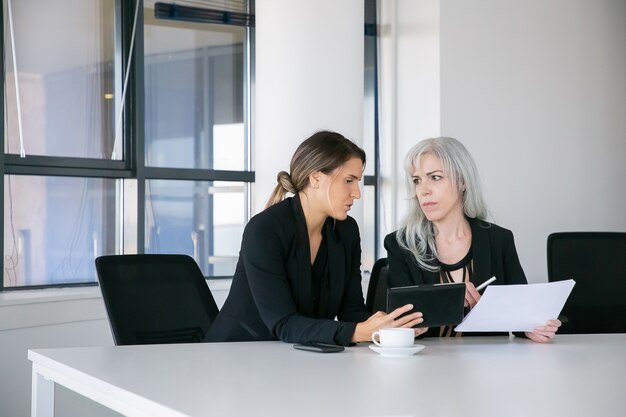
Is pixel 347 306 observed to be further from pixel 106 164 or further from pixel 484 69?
pixel 484 69

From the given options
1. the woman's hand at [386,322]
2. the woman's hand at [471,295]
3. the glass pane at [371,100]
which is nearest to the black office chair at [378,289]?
the woman's hand at [471,295]

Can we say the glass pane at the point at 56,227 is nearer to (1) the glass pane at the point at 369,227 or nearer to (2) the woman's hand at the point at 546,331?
(1) the glass pane at the point at 369,227

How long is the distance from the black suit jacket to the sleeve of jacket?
0.46 metres

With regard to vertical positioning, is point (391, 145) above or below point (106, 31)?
below

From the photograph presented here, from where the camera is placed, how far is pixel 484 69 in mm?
5449

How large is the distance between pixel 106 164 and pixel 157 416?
312cm

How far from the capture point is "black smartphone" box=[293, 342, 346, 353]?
2.46 metres

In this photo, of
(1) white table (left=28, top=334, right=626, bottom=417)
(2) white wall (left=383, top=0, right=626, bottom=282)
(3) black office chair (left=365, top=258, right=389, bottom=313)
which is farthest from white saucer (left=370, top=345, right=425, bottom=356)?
(2) white wall (left=383, top=0, right=626, bottom=282)

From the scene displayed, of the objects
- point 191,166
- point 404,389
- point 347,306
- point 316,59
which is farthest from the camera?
point 191,166

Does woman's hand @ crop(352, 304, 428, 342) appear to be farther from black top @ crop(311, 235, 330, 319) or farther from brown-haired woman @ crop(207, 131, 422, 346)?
black top @ crop(311, 235, 330, 319)

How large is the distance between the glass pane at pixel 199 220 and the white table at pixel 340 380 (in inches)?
97.6

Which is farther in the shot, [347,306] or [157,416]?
[347,306]

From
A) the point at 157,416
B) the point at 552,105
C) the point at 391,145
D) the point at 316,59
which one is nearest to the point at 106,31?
the point at 316,59

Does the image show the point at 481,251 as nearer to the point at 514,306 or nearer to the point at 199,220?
the point at 514,306
